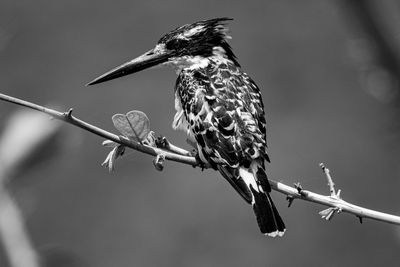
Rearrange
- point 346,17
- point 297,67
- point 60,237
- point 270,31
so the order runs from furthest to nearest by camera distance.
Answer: point 270,31
point 297,67
point 60,237
point 346,17

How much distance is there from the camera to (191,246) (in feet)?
18.4

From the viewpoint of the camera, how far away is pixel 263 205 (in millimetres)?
2029

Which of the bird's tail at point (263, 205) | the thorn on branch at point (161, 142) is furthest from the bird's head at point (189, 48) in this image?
the thorn on branch at point (161, 142)

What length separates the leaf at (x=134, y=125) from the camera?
1535 mm

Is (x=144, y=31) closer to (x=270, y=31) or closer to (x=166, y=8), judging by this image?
(x=166, y=8)

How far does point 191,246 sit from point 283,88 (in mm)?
1592

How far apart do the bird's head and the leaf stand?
1.04 m

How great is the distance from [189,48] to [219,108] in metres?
0.50

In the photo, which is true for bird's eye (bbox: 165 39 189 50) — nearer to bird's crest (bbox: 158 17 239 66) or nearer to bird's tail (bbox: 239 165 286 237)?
bird's crest (bbox: 158 17 239 66)

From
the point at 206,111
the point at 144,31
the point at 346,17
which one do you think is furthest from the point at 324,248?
the point at 346,17

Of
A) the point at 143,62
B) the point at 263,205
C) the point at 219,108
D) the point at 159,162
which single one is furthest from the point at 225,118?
the point at 159,162

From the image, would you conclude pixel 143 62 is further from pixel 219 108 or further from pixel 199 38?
pixel 219 108

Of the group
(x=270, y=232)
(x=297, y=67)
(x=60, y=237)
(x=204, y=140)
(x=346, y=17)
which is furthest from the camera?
(x=297, y=67)

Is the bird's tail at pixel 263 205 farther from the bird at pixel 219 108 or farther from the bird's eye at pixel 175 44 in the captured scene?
the bird's eye at pixel 175 44
